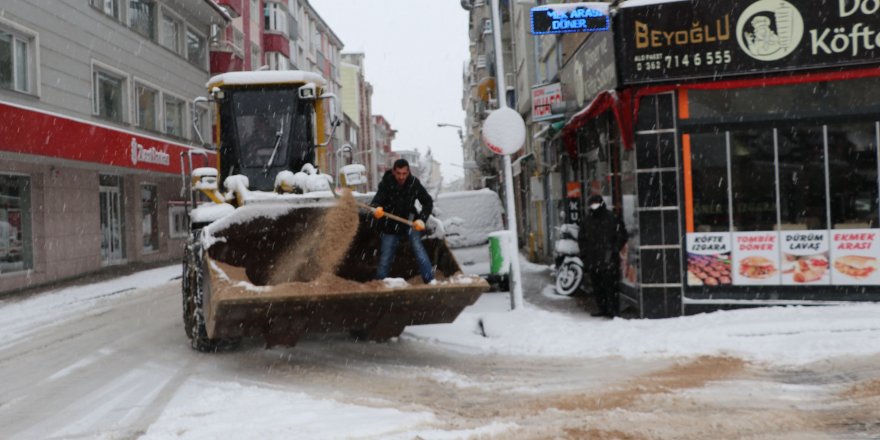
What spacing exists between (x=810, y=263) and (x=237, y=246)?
6.75 m

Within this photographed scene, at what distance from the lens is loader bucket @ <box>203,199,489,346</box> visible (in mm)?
6758

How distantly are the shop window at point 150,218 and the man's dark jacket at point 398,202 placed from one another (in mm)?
19005

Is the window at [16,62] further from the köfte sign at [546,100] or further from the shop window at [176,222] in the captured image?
the köfte sign at [546,100]

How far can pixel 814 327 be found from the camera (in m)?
8.38

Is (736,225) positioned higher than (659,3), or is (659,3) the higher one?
(659,3)

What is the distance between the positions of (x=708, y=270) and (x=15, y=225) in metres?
14.7


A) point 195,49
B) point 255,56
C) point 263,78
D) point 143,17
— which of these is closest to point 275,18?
point 255,56

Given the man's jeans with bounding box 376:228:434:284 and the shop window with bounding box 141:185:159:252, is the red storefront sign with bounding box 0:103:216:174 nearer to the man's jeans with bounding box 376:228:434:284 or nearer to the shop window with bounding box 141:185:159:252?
the shop window with bounding box 141:185:159:252

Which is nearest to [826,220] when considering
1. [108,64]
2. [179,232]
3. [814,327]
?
[814,327]

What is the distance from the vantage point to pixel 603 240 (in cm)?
1066

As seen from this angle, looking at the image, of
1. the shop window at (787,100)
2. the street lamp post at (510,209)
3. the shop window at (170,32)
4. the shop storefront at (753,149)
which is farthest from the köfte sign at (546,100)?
the shop window at (170,32)

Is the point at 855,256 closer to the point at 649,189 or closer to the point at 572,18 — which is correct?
the point at 649,189

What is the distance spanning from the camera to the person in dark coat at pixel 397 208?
8.00m

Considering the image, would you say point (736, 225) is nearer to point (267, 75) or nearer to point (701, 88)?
point (701, 88)
